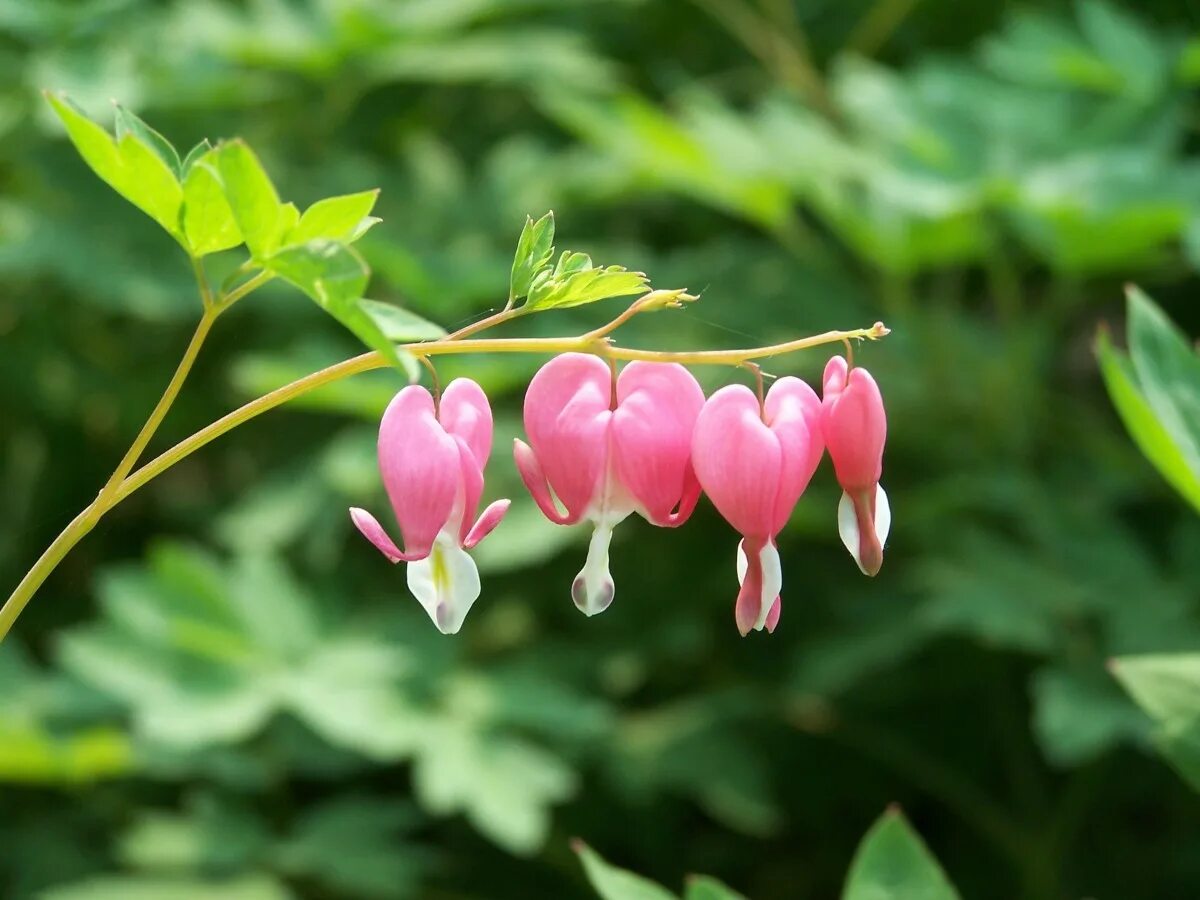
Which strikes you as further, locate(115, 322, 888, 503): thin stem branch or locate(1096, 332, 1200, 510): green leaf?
locate(1096, 332, 1200, 510): green leaf

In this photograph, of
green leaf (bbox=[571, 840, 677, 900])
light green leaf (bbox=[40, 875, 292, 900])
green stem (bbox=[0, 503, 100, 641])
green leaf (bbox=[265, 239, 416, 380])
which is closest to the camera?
green leaf (bbox=[265, 239, 416, 380])

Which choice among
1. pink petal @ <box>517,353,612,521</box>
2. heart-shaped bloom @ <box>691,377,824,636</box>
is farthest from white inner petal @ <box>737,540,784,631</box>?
pink petal @ <box>517,353,612,521</box>

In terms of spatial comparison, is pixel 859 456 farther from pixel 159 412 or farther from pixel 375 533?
pixel 159 412

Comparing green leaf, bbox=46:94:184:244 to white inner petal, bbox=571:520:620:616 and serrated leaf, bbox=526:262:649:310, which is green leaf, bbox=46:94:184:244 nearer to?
serrated leaf, bbox=526:262:649:310

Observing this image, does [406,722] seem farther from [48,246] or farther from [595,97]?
[595,97]

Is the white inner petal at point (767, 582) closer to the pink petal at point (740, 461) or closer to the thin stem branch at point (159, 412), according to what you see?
the pink petal at point (740, 461)

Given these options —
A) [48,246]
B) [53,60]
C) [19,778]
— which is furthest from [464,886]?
[53,60]

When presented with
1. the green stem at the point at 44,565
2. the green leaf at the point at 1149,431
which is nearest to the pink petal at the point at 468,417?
the green stem at the point at 44,565

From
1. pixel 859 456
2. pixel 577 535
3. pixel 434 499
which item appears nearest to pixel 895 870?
pixel 859 456
